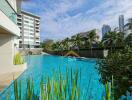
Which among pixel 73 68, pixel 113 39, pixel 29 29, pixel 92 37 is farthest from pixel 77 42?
pixel 73 68

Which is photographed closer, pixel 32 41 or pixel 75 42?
pixel 75 42

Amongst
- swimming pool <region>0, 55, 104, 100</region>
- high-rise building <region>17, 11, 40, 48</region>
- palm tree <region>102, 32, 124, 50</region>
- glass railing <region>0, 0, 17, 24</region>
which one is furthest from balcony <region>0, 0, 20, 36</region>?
high-rise building <region>17, 11, 40, 48</region>

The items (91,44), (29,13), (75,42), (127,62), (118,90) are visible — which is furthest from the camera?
(29,13)

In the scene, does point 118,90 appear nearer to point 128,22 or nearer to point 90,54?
point 128,22

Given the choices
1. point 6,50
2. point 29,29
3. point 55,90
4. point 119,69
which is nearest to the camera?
point 55,90

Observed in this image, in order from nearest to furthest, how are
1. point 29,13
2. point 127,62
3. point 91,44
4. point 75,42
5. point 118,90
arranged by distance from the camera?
point 118,90, point 127,62, point 91,44, point 75,42, point 29,13

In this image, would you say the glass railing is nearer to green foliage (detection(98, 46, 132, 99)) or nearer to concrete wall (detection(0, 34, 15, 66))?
concrete wall (detection(0, 34, 15, 66))

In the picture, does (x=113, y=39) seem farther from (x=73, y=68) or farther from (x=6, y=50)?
(x=73, y=68)

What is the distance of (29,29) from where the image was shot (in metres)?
92.0

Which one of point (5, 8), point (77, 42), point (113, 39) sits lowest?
point (77, 42)

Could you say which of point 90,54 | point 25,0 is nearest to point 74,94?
point 25,0

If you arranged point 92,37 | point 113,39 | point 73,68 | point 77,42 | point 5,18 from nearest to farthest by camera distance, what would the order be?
point 73,68 → point 5,18 → point 113,39 → point 92,37 → point 77,42

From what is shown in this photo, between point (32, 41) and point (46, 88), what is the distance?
91.8 meters

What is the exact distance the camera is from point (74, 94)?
205 centimetres
